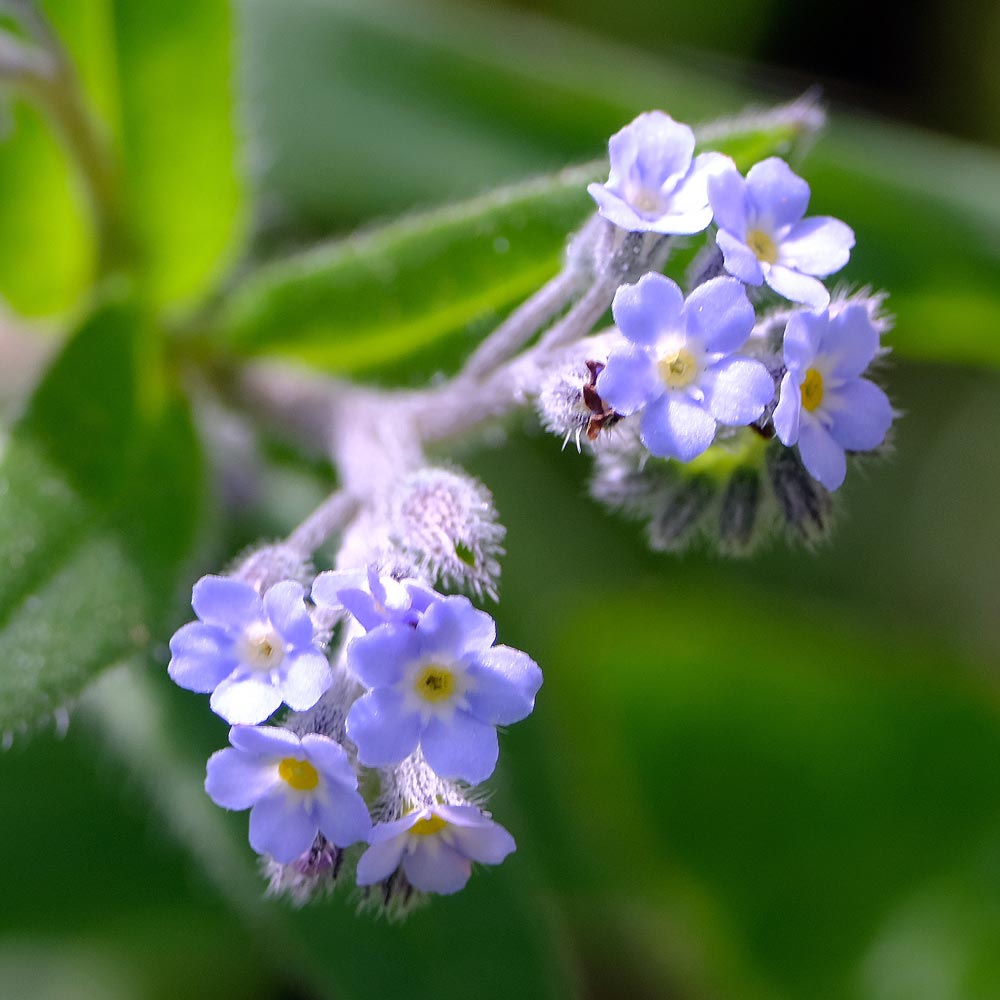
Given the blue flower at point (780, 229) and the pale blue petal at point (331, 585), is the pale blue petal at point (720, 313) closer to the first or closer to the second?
the blue flower at point (780, 229)

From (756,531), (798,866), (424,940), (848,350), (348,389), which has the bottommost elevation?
(798,866)

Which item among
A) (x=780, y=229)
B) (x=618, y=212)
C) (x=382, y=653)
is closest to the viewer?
(x=382, y=653)

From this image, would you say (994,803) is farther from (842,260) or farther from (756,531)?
(842,260)

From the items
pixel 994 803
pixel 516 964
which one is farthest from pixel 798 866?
pixel 516 964

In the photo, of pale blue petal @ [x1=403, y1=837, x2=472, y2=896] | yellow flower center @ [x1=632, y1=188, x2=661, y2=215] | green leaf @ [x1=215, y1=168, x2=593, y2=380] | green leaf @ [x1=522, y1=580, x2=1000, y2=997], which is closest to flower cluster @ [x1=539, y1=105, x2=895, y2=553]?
yellow flower center @ [x1=632, y1=188, x2=661, y2=215]

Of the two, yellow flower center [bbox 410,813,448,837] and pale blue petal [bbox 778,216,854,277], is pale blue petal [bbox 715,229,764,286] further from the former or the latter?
yellow flower center [bbox 410,813,448,837]

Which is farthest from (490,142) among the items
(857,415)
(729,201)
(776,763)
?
(857,415)

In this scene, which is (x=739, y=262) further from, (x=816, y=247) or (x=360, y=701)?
(x=360, y=701)
